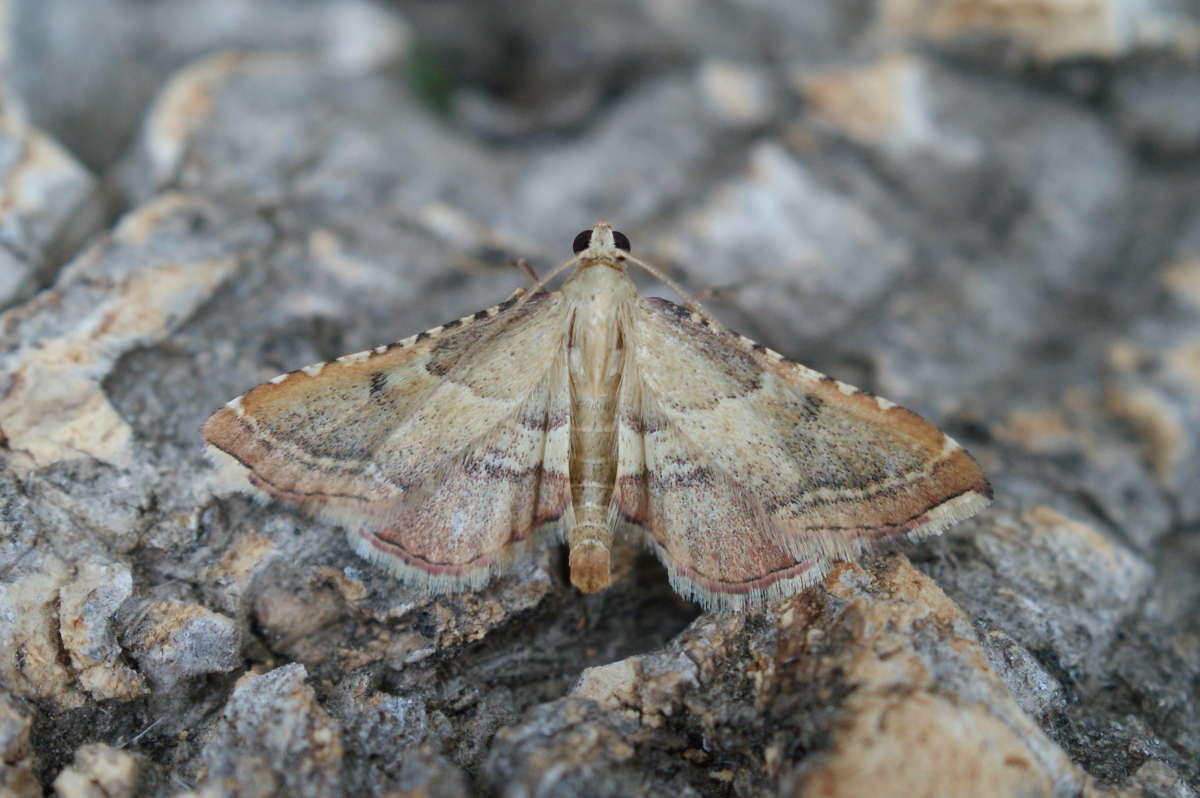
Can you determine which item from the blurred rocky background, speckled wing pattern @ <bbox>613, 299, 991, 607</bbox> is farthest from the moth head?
the blurred rocky background

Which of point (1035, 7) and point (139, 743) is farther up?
point (1035, 7)

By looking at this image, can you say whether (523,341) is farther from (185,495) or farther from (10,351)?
(10,351)

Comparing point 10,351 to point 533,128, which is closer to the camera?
point 10,351

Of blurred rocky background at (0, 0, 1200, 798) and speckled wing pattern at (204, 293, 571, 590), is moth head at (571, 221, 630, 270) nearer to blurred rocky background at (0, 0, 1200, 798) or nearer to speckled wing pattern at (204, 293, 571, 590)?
speckled wing pattern at (204, 293, 571, 590)

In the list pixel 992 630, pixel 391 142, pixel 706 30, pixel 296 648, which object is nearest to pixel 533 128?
pixel 391 142

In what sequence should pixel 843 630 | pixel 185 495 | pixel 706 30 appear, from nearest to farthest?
pixel 843 630
pixel 185 495
pixel 706 30

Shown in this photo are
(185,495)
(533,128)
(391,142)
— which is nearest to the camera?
(185,495)

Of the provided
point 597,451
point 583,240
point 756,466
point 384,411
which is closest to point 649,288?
point 583,240
